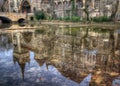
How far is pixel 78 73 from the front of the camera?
29.6ft

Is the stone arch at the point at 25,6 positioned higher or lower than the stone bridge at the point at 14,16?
higher

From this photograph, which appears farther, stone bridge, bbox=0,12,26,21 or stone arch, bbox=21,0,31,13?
stone arch, bbox=21,0,31,13

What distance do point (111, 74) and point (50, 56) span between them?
15.7ft

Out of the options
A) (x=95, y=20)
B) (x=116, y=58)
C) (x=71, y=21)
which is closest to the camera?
(x=116, y=58)

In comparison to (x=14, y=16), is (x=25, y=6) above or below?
above

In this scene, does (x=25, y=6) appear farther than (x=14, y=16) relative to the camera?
Yes

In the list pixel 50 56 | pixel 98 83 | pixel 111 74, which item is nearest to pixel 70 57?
pixel 50 56

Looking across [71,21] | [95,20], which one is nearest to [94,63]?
[95,20]

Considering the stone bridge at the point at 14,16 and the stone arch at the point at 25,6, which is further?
the stone arch at the point at 25,6

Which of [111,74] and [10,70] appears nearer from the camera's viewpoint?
[111,74]

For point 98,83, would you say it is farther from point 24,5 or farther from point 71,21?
point 24,5

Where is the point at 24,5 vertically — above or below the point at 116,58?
above

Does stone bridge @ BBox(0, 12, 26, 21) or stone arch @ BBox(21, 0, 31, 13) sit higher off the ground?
stone arch @ BBox(21, 0, 31, 13)

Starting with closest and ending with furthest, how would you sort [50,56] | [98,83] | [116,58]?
[98,83] → [116,58] → [50,56]
